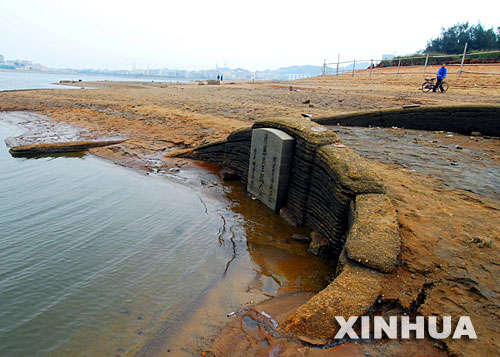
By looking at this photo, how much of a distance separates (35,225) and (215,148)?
431 cm

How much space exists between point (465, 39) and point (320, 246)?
48866 mm

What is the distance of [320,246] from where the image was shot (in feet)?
13.6

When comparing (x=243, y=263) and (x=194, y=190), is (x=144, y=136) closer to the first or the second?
(x=194, y=190)

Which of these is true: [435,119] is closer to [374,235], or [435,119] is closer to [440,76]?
[374,235]

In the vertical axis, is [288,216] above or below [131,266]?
above

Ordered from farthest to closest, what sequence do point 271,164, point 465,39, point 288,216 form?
point 465,39
point 271,164
point 288,216

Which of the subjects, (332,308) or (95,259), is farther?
(95,259)

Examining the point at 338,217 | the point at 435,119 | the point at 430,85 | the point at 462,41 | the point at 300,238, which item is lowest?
the point at 300,238

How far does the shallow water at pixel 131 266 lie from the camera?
10.0 feet

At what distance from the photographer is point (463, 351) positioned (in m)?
2.00

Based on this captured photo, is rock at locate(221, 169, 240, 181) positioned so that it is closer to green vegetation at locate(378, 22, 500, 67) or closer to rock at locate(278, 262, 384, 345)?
rock at locate(278, 262, 384, 345)

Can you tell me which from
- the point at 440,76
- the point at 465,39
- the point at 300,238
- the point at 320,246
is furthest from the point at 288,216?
the point at 465,39

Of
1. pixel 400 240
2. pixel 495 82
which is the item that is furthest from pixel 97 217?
pixel 495 82

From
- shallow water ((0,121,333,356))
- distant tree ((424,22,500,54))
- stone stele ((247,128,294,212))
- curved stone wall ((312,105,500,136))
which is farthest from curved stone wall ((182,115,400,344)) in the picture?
distant tree ((424,22,500,54))
